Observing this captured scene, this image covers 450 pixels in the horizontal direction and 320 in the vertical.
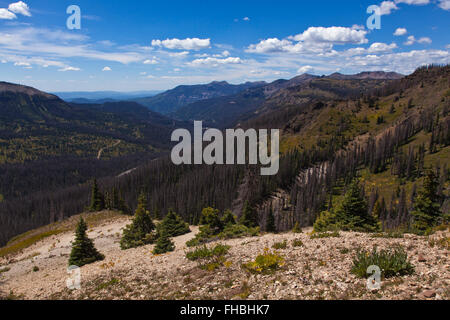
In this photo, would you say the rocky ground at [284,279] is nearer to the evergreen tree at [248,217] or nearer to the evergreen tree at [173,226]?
the evergreen tree at [173,226]

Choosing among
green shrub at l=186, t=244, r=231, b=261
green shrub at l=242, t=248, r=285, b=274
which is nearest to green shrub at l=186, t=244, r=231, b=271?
green shrub at l=186, t=244, r=231, b=261

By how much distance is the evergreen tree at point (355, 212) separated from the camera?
96.5 feet

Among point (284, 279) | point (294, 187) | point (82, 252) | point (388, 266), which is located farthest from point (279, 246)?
point (294, 187)

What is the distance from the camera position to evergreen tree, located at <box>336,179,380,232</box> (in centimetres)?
2941

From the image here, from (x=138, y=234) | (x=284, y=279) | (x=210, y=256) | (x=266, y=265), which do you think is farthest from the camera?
(x=138, y=234)

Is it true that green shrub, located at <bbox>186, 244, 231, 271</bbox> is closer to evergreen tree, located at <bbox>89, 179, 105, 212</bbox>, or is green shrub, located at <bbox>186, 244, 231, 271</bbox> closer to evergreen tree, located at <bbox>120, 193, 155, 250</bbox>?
evergreen tree, located at <bbox>120, 193, 155, 250</bbox>

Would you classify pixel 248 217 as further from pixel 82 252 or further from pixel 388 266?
pixel 388 266

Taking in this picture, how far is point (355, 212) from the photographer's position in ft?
100

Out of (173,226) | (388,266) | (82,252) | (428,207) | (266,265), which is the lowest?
(173,226)

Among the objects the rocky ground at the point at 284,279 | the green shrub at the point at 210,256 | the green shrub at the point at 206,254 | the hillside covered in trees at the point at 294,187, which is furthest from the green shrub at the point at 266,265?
the hillside covered in trees at the point at 294,187

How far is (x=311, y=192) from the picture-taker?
401 ft
